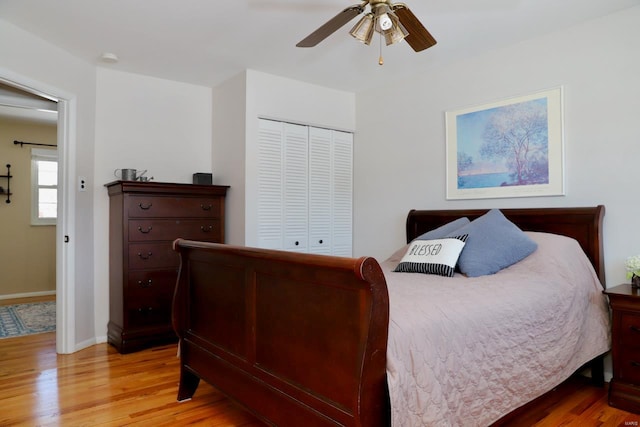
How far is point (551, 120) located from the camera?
2.93 meters

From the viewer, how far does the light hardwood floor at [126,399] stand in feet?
7.13

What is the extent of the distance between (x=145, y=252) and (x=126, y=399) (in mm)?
1336

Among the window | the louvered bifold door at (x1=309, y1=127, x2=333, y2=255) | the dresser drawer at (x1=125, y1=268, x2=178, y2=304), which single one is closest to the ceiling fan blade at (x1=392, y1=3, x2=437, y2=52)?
the louvered bifold door at (x1=309, y1=127, x2=333, y2=255)

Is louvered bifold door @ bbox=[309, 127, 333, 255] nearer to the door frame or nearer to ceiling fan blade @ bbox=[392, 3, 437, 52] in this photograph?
ceiling fan blade @ bbox=[392, 3, 437, 52]

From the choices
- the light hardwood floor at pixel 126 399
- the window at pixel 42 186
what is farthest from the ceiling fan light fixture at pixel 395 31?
the window at pixel 42 186

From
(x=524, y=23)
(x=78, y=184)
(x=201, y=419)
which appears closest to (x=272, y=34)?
(x=524, y=23)

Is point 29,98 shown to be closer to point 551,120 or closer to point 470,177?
point 470,177

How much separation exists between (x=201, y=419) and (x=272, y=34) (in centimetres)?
258

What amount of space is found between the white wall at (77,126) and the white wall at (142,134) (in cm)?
8

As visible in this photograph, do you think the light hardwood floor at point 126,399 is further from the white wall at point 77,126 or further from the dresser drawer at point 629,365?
the white wall at point 77,126

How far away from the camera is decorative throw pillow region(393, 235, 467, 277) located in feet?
8.30

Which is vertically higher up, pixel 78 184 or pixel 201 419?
pixel 78 184

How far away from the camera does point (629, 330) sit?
2.30 m

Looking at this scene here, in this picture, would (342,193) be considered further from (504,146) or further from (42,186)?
(42,186)
